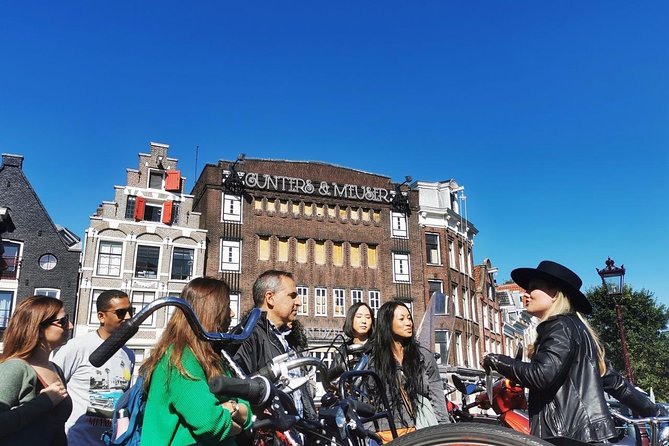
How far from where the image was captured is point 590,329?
3232 millimetres

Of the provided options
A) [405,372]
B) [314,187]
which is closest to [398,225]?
[314,187]

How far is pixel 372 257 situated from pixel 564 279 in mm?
30050

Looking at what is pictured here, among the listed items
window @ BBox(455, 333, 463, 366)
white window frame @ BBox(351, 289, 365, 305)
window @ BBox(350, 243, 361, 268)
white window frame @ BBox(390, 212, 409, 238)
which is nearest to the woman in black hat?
white window frame @ BBox(351, 289, 365, 305)

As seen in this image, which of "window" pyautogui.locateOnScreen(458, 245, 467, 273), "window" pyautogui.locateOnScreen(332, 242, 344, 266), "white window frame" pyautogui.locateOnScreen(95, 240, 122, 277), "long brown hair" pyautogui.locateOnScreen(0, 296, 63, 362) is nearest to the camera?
"long brown hair" pyautogui.locateOnScreen(0, 296, 63, 362)

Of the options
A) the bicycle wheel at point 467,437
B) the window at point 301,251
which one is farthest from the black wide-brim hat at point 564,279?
the window at point 301,251

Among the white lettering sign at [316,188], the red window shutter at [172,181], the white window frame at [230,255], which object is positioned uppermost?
the white lettering sign at [316,188]

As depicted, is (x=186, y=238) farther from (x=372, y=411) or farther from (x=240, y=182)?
(x=372, y=411)

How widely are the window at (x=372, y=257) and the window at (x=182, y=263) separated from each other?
11.1 metres

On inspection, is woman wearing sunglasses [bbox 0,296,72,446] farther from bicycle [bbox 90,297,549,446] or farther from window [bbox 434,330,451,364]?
window [bbox 434,330,451,364]

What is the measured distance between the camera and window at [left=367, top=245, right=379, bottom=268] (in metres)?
33.0

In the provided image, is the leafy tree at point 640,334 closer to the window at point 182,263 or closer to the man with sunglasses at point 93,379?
the window at point 182,263

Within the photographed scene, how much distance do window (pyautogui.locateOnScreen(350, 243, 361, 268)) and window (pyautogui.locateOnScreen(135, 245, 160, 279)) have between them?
11.7 m

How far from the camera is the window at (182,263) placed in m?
27.9

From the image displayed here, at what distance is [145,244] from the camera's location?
2769cm
